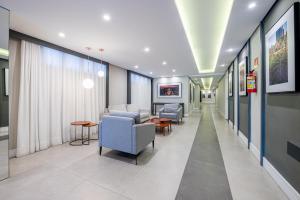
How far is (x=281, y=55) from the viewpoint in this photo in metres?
1.88

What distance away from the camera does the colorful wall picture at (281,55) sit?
1.66 meters

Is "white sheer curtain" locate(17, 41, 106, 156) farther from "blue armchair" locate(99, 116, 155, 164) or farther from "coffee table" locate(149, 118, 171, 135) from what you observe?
"coffee table" locate(149, 118, 171, 135)

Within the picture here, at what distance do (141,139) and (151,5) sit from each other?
8.16 feet

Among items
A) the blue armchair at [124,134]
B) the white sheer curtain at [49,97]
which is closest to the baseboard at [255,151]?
the blue armchair at [124,134]

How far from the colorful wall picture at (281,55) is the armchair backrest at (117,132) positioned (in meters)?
2.45

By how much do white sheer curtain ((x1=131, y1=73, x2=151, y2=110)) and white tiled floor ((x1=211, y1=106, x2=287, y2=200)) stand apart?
5.70m

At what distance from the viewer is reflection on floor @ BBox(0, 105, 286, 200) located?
71.1 inches

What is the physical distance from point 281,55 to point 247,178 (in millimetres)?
1954

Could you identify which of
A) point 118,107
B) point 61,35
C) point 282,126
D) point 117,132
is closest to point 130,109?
point 118,107

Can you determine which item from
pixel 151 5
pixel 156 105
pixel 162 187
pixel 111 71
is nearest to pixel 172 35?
pixel 151 5

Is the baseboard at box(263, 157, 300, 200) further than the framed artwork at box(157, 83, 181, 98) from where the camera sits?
No

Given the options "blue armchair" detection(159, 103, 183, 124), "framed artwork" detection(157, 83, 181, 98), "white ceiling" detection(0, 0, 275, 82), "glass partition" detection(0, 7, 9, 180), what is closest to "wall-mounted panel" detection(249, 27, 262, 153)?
"white ceiling" detection(0, 0, 275, 82)

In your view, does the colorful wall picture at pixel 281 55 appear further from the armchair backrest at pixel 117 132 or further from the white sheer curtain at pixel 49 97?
the white sheer curtain at pixel 49 97

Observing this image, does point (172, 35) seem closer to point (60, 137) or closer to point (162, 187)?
point (162, 187)
